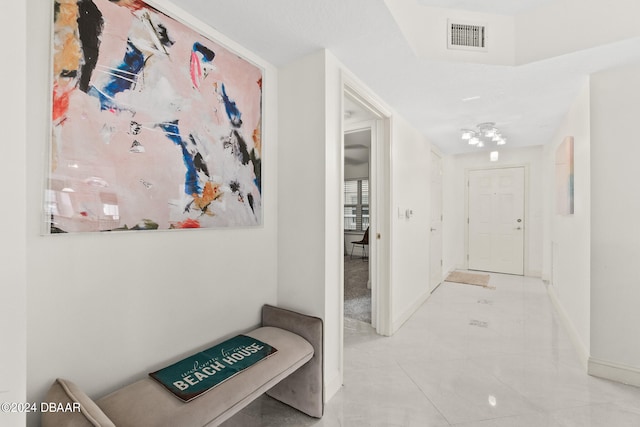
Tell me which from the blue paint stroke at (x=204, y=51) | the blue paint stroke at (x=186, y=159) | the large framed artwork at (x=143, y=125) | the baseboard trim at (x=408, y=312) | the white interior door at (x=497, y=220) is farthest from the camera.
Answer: the white interior door at (x=497, y=220)

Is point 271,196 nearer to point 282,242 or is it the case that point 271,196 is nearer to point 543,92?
point 282,242

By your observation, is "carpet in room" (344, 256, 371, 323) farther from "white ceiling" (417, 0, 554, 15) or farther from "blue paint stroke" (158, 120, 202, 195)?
"white ceiling" (417, 0, 554, 15)

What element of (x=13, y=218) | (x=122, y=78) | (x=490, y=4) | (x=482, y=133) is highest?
(x=490, y=4)

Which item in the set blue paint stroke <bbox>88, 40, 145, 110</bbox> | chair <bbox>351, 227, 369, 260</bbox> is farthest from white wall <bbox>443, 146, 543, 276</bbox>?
blue paint stroke <bbox>88, 40, 145, 110</bbox>

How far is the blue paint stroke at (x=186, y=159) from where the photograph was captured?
56.8 inches

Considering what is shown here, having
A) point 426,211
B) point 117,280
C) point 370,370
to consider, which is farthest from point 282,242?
point 426,211

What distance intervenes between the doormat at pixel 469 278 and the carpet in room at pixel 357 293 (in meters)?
1.51

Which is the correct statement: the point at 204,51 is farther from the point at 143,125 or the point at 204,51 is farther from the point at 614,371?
the point at 614,371

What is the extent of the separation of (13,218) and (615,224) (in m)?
3.19

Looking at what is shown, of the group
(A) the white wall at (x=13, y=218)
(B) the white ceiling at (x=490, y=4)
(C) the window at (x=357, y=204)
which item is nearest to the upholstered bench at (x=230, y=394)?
(A) the white wall at (x=13, y=218)

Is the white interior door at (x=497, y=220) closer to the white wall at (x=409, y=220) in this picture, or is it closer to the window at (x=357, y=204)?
the white wall at (x=409, y=220)

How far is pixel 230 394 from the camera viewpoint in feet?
3.93

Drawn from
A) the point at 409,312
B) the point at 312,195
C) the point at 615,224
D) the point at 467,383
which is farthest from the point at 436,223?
the point at 312,195

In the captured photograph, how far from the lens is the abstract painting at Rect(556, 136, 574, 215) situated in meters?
2.70
